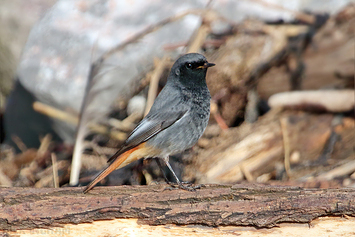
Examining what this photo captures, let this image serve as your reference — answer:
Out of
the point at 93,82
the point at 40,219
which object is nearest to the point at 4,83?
the point at 93,82

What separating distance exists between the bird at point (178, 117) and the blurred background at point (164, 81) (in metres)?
0.95

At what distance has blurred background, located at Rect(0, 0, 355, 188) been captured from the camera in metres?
4.43

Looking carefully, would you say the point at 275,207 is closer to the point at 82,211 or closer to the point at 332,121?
the point at 82,211

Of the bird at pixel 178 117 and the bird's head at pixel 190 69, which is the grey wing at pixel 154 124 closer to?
the bird at pixel 178 117

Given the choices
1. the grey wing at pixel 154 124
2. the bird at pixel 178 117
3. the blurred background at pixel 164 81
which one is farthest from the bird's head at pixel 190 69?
the blurred background at pixel 164 81

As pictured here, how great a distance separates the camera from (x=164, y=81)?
4984 millimetres

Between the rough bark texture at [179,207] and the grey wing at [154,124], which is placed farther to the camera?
the grey wing at [154,124]

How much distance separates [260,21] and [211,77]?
1449 millimetres

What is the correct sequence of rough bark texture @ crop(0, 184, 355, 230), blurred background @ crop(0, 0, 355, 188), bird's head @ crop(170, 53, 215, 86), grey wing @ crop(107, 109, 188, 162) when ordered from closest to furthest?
rough bark texture @ crop(0, 184, 355, 230), grey wing @ crop(107, 109, 188, 162), bird's head @ crop(170, 53, 215, 86), blurred background @ crop(0, 0, 355, 188)

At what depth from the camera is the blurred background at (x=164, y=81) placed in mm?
4430

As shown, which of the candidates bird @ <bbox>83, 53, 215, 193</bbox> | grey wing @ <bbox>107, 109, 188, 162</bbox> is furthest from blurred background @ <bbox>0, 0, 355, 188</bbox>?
grey wing @ <bbox>107, 109, 188, 162</bbox>

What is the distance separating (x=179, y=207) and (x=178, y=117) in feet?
3.13

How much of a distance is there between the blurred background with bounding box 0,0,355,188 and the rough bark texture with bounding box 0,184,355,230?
3.95ft

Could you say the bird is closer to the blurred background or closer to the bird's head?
the bird's head
